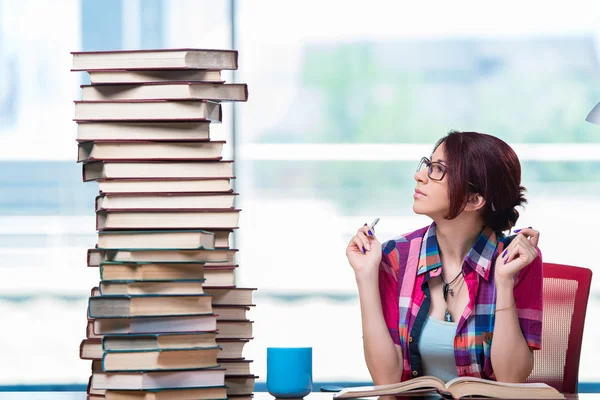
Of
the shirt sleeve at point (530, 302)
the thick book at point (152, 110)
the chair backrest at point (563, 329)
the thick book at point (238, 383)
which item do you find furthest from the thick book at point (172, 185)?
the chair backrest at point (563, 329)

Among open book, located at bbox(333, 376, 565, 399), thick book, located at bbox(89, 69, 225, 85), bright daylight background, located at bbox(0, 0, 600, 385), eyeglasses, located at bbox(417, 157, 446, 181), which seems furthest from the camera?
bright daylight background, located at bbox(0, 0, 600, 385)

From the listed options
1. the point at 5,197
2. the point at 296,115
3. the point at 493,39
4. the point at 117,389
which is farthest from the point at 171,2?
the point at 117,389

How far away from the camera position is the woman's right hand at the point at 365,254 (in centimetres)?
188

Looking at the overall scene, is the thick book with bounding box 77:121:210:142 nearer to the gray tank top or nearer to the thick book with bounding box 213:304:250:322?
the thick book with bounding box 213:304:250:322

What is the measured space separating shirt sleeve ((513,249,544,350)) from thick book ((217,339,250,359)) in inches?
25.1

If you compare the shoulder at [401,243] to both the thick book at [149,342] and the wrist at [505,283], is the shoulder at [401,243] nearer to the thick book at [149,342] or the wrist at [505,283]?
the wrist at [505,283]

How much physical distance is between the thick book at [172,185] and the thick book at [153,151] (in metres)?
0.04

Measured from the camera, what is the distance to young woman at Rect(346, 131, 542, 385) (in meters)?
1.83

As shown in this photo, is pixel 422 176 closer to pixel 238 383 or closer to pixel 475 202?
pixel 475 202

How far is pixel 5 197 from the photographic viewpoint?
3936 mm

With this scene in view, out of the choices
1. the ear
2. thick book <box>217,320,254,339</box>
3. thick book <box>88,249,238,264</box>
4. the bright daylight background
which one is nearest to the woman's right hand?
the ear

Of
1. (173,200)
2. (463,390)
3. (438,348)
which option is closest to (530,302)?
(438,348)

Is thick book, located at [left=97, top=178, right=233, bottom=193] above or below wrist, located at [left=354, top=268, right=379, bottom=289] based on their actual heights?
above

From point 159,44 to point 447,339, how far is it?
246 centimetres
